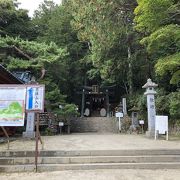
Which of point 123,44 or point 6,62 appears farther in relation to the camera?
point 123,44

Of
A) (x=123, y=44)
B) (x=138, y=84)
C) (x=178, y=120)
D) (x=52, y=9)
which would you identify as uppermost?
(x=52, y=9)

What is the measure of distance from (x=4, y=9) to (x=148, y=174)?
18.7 m

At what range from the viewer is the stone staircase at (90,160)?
24.0ft

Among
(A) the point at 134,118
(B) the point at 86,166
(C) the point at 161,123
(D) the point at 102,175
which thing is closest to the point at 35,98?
(B) the point at 86,166

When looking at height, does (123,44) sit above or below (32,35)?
below

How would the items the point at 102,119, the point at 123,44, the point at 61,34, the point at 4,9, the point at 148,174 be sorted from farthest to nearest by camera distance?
the point at 61,34 < the point at 102,119 < the point at 4,9 < the point at 123,44 < the point at 148,174

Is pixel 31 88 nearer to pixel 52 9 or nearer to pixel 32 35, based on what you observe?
pixel 32 35

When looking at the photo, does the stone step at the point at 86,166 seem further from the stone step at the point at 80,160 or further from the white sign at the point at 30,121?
the white sign at the point at 30,121

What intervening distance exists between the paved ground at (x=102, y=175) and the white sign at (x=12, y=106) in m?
1.38

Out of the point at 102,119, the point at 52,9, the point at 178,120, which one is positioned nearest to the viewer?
the point at 178,120

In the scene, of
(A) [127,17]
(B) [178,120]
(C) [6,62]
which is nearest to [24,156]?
(C) [6,62]

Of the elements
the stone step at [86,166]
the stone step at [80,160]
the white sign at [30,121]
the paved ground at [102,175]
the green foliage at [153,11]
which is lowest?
the paved ground at [102,175]

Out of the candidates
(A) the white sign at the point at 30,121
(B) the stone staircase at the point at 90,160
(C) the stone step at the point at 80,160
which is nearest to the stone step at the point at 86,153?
(B) the stone staircase at the point at 90,160

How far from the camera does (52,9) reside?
104ft
